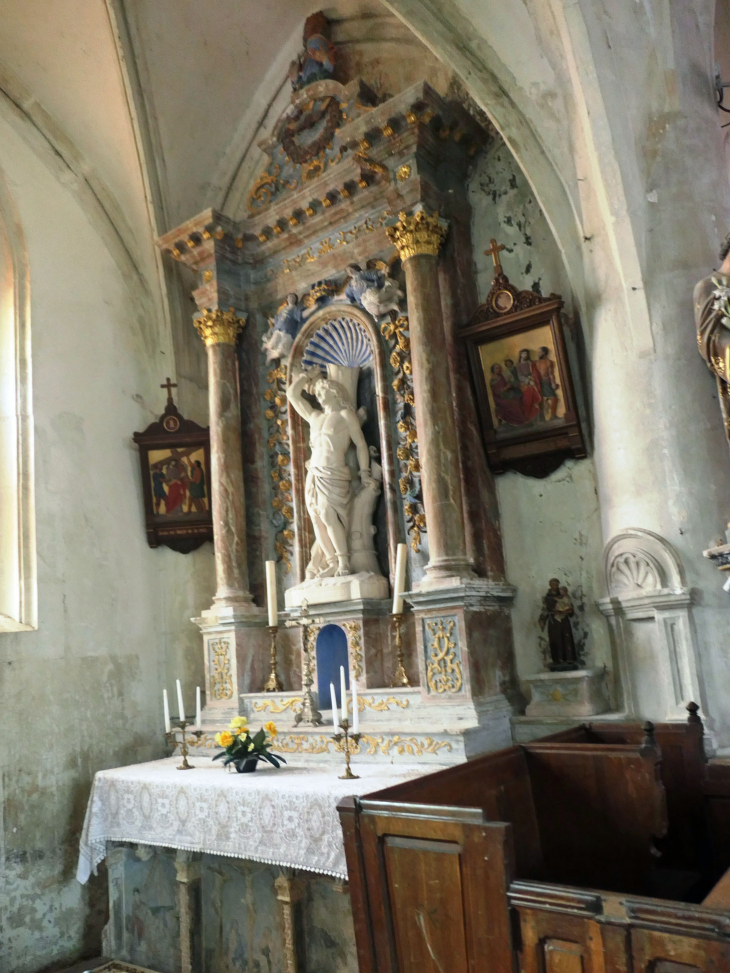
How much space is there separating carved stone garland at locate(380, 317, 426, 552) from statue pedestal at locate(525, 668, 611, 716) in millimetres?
1315

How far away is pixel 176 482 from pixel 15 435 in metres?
1.43

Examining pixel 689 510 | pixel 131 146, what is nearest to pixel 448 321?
pixel 689 510

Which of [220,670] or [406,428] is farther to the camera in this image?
[220,670]

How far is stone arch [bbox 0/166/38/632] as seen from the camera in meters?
6.25

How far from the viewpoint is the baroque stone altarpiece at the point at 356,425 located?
17.9ft

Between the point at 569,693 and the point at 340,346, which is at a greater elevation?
the point at 340,346

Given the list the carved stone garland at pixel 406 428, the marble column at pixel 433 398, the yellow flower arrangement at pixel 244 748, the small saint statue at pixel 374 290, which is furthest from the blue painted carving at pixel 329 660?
the small saint statue at pixel 374 290

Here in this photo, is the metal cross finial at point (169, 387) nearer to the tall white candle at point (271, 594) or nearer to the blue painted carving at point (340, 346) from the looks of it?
the blue painted carving at point (340, 346)

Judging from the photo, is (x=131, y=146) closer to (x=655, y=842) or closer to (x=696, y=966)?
(x=655, y=842)

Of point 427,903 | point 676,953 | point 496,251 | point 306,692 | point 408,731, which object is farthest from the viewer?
point 496,251

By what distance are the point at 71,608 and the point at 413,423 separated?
310 cm

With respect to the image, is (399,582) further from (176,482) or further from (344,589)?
(176,482)

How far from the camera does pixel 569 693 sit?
5.16 metres

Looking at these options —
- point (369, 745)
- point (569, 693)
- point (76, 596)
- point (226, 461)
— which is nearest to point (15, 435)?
point (76, 596)
